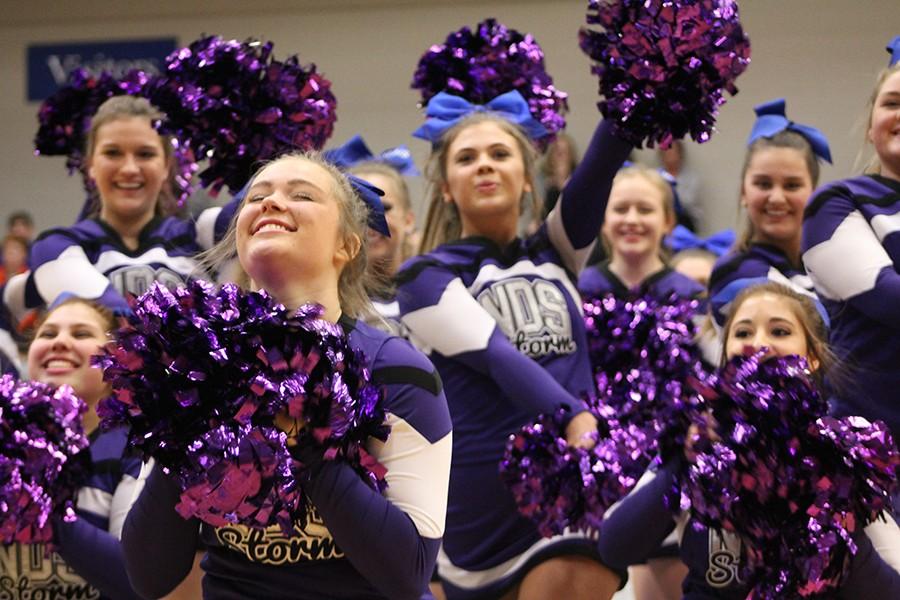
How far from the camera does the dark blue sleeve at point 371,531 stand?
205 cm

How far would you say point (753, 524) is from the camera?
2426 mm

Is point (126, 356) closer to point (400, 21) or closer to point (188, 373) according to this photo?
point (188, 373)

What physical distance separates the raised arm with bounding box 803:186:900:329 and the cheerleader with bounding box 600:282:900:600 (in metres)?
0.09

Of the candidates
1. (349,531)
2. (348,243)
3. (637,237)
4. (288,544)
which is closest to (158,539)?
(288,544)

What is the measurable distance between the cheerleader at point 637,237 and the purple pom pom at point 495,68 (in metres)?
0.75

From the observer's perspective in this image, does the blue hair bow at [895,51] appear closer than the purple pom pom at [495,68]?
Yes

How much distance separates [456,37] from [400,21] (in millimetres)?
6063

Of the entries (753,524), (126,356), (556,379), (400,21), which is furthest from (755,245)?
(400,21)

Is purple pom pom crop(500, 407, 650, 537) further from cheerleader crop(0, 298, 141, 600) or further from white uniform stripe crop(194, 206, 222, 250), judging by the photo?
white uniform stripe crop(194, 206, 222, 250)

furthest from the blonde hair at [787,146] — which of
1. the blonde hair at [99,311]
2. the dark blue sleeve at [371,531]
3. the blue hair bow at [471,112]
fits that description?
the dark blue sleeve at [371,531]

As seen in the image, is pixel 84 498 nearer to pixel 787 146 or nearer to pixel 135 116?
pixel 135 116

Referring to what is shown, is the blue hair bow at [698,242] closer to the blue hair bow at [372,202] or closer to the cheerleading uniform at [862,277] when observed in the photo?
the cheerleading uniform at [862,277]

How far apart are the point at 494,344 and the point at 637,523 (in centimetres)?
68

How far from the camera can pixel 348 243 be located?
2.52 m
